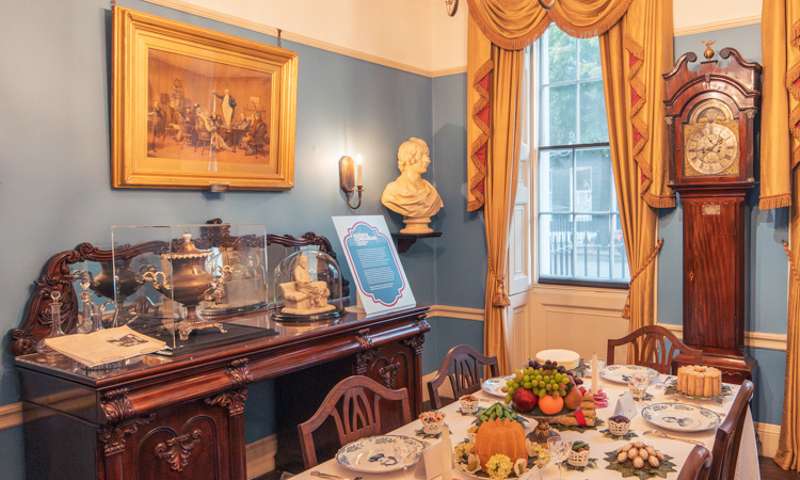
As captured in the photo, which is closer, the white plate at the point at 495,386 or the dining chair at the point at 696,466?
the dining chair at the point at 696,466

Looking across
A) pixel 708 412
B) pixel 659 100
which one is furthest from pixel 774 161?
pixel 708 412

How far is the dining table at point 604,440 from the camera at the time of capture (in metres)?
1.95

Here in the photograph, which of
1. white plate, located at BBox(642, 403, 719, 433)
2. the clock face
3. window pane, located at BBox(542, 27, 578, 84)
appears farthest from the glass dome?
window pane, located at BBox(542, 27, 578, 84)

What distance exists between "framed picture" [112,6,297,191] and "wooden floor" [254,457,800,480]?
170 cm

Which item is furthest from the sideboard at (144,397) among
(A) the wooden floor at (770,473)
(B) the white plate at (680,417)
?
(B) the white plate at (680,417)

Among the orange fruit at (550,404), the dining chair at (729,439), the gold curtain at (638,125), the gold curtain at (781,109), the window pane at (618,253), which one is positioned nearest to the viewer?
the dining chair at (729,439)

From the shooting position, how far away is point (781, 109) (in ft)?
12.4

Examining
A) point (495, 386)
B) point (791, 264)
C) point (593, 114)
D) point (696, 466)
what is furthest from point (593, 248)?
point (696, 466)

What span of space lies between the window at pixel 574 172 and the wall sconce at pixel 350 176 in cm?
149

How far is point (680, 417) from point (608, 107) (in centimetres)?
261

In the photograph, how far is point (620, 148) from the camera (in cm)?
441

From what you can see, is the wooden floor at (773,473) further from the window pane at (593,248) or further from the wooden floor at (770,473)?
the window pane at (593,248)

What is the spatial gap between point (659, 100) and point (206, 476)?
11.1 ft

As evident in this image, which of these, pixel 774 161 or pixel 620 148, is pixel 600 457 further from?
pixel 620 148
